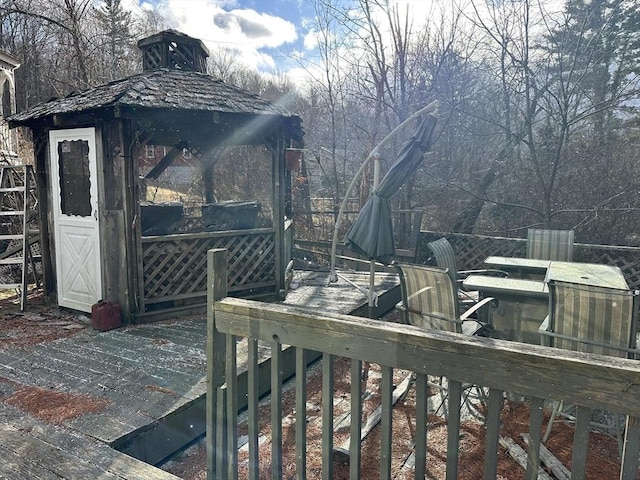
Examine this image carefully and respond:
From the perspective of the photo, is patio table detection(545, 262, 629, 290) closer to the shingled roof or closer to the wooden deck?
the wooden deck

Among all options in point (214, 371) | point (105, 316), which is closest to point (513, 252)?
point (105, 316)

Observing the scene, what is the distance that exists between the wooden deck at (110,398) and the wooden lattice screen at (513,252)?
5.42 m

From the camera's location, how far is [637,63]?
9117 mm

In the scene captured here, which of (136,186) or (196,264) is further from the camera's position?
(196,264)

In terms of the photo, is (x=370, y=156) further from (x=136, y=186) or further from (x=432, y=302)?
(x=136, y=186)

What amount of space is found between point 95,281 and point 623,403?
5.09 m

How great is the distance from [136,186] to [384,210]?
2781 mm

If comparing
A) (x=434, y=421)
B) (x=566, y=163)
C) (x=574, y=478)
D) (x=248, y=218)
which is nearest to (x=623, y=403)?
(x=574, y=478)

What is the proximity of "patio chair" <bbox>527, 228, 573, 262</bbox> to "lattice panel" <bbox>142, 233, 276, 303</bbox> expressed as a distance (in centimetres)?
351

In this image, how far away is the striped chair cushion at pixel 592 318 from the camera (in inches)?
103

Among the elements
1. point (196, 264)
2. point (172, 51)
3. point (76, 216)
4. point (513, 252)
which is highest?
point (172, 51)

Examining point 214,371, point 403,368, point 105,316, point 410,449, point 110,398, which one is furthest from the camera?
point 105,316

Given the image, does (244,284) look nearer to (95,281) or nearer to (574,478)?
(95,281)

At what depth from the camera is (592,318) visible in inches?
107
